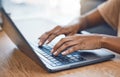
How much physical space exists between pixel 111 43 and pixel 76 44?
13cm

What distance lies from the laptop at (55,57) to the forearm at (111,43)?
21mm

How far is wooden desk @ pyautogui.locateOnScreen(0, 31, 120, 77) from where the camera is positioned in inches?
24.5

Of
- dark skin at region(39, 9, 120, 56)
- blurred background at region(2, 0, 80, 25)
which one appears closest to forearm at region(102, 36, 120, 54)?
dark skin at region(39, 9, 120, 56)

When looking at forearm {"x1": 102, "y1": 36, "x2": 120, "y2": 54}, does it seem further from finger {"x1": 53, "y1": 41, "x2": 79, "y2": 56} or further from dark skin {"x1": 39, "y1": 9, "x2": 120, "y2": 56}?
finger {"x1": 53, "y1": 41, "x2": 79, "y2": 56}

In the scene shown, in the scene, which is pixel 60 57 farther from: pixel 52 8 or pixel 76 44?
pixel 52 8

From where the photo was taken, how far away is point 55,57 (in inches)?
27.9

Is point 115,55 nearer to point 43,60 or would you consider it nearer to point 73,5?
point 43,60

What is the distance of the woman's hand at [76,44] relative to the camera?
2.42 feet

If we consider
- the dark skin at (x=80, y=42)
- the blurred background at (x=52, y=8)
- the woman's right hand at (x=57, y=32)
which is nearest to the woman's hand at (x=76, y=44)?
the dark skin at (x=80, y=42)

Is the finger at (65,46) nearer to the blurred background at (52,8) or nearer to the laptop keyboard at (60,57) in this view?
the laptop keyboard at (60,57)

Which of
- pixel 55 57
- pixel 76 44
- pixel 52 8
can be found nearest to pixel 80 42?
pixel 76 44

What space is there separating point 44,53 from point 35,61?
0.17ft

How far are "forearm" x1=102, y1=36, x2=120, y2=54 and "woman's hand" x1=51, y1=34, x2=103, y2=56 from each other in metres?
0.02

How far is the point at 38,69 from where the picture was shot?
654 millimetres
